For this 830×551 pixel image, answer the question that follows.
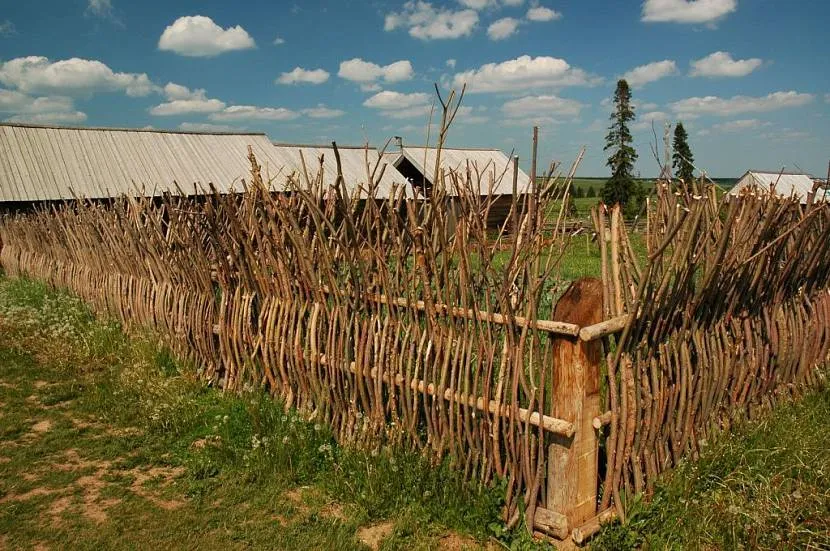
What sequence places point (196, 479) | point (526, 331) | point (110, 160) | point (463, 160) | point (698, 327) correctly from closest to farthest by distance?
point (526, 331), point (698, 327), point (196, 479), point (110, 160), point (463, 160)

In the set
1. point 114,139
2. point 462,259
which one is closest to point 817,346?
point 462,259

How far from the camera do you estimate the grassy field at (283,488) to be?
2805 millimetres

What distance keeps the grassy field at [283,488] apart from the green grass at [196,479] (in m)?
0.01

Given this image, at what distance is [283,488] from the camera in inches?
140

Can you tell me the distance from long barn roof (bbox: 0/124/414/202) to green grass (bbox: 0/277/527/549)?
1151 cm

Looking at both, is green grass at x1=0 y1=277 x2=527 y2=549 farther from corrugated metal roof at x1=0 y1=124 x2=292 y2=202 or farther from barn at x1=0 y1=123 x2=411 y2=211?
corrugated metal roof at x1=0 y1=124 x2=292 y2=202

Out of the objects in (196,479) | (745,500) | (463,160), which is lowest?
(196,479)

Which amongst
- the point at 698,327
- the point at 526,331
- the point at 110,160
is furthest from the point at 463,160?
the point at 526,331

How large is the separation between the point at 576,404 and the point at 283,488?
1.82m

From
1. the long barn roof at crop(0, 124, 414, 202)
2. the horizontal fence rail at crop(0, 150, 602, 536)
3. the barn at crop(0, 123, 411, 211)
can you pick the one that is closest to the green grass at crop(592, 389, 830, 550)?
the horizontal fence rail at crop(0, 150, 602, 536)

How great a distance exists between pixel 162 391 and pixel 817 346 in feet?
16.5

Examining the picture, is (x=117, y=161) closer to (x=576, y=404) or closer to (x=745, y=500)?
(x=576, y=404)

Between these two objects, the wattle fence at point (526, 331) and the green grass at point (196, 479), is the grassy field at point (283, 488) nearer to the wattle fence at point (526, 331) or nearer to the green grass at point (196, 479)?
the green grass at point (196, 479)

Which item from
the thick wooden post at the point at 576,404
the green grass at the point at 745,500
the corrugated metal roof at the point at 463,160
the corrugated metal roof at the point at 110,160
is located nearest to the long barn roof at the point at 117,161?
the corrugated metal roof at the point at 110,160
